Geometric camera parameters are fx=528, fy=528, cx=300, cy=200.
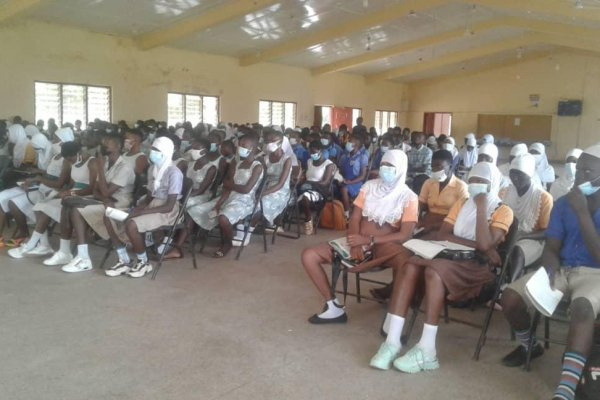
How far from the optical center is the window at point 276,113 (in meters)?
15.8

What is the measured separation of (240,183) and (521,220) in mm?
2604

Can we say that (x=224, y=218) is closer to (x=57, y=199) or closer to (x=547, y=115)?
(x=57, y=199)

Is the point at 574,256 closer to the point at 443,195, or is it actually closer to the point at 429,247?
the point at 429,247

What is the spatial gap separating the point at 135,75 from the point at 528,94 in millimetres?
14616

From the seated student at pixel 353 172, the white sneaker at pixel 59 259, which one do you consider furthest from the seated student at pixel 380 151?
the white sneaker at pixel 59 259

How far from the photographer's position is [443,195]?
407 centimetres

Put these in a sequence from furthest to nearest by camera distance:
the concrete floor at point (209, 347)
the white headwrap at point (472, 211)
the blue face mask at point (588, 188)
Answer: the white headwrap at point (472, 211)
the blue face mask at point (588, 188)
the concrete floor at point (209, 347)

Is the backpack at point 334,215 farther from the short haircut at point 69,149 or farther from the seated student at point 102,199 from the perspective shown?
the short haircut at point 69,149

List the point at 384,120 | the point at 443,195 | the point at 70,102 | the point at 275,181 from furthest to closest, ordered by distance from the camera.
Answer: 1. the point at 384,120
2. the point at 70,102
3. the point at 275,181
4. the point at 443,195

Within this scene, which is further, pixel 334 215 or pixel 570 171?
pixel 334 215

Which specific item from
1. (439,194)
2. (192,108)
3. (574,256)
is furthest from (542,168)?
(192,108)

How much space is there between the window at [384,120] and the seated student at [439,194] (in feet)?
56.9

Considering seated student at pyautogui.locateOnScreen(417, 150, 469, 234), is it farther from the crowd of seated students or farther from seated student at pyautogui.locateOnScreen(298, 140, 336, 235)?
seated student at pyautogui.locateOnScreen(298, 140, 336, 235)

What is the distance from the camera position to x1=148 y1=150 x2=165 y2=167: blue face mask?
442 cm
